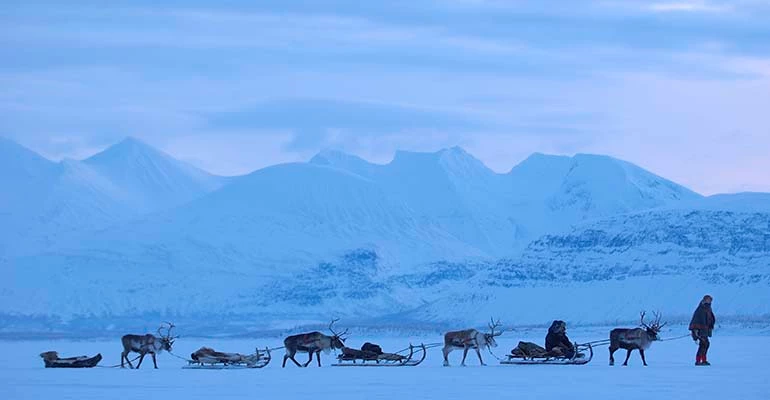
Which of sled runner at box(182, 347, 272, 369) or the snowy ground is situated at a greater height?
sled runner at box(182, 347, 272, 369)

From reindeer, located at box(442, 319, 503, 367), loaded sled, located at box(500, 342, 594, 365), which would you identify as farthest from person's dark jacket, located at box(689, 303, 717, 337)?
reindeer, located at box(442, 319, 503, 367)

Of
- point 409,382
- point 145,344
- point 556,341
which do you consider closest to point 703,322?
point 556,341

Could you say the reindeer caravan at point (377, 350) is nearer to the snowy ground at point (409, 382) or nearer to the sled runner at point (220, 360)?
the sled runner at point (220, 360)

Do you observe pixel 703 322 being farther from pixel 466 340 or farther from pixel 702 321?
pixel 466 340

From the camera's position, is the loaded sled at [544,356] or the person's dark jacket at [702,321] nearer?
the person's dark jacket at [702,321]

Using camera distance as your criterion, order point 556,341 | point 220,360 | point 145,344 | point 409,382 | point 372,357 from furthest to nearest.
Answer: point 372,357 < point 145,344 < point 220,360 < point 556,341 < point 409,382

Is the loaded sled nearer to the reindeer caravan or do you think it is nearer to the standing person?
the reindeer caravan

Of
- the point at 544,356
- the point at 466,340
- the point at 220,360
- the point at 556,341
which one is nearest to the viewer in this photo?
the point at 544,356

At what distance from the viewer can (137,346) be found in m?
59.8

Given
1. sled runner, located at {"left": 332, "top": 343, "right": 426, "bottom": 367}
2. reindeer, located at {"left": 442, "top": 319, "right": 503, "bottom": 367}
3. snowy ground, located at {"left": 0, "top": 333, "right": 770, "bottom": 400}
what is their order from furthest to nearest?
sled runner, located at {"left": 332, "top": 343, "right": 426, "bottom": 367}
reindeer, located at {"left": 442, "top": 319, "right": 503, "bottom": 367}
snowy ground, located at {"left": 0, "top": 333, "right": 770, "bottom": 400}

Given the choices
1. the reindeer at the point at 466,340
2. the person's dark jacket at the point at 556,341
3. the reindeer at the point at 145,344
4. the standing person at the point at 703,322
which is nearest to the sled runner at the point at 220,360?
the reindeer at the point at 145,344

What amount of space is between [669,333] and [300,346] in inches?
4154

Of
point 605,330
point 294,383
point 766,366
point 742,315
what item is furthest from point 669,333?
point 294,383

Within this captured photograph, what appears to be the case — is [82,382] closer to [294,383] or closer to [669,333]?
[294,383]
